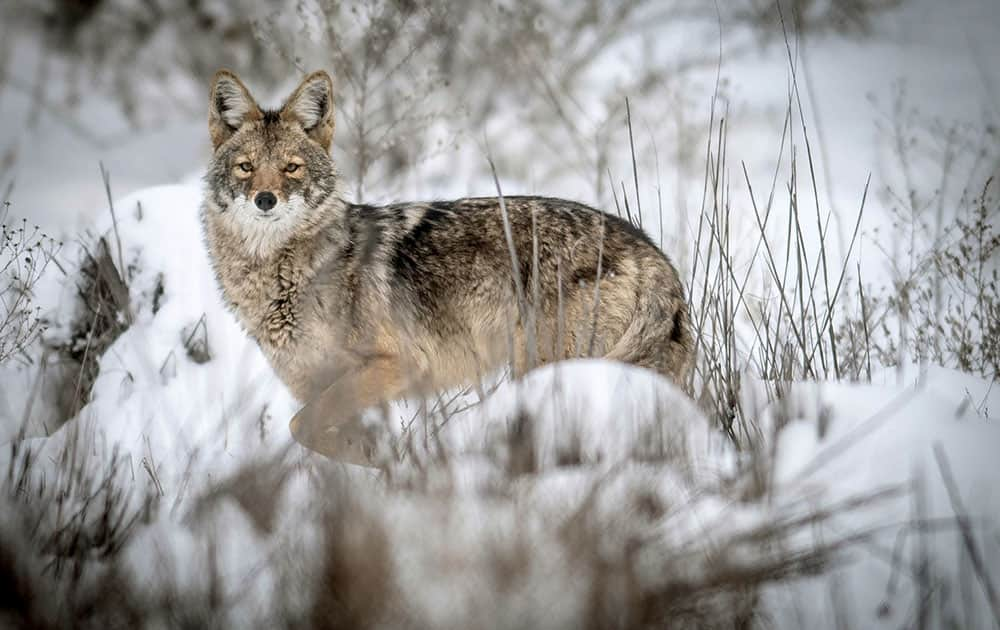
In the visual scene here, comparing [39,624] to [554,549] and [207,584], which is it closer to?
[207,584]

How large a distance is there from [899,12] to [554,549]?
11.3 metres

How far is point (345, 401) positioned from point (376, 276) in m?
0.61

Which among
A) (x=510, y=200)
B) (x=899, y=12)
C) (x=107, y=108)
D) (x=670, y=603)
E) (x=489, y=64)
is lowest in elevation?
(x=670, y=603)

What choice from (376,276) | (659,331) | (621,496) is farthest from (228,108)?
(621,496)

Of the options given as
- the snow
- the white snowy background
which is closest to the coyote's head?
the white snowy background

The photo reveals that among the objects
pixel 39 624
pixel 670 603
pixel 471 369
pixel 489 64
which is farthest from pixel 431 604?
pixel 489 64

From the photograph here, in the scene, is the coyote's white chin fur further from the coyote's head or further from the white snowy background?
the white snowy background

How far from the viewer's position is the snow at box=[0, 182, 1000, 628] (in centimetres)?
142

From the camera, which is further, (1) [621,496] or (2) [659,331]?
(2) [659,331]

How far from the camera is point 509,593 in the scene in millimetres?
1334

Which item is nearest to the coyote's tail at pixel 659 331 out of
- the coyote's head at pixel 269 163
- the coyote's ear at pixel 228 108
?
the coyote's head at pixel 269 163

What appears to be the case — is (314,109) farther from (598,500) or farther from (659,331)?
(598,500)

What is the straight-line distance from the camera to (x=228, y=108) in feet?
12.2

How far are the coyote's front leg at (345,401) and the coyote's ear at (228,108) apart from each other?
1284 millimetres
